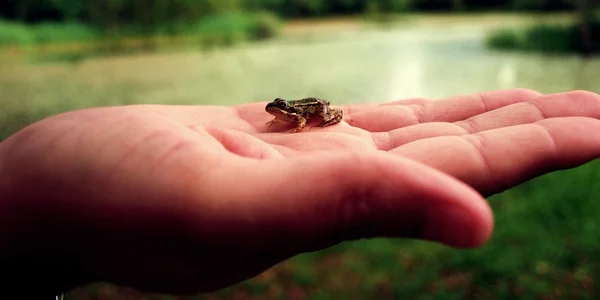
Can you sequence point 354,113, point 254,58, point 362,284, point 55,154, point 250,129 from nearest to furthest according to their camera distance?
point 55,154, point 250,129, point 354,113, point 362,284, point 254,58

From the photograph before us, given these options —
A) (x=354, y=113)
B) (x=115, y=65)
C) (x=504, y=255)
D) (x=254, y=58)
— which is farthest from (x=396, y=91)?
(x=354, y=113)

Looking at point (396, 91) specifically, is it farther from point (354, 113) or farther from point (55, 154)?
point (55, 154)

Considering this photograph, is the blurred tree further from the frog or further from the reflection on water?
the frog

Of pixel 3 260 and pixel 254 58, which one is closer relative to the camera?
pixel 3 260

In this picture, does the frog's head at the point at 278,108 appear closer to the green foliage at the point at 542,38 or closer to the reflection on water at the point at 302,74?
the reflection on water at the point at 302,74

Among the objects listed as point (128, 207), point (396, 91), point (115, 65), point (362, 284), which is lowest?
point (362, 284)

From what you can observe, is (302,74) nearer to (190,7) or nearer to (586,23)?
(190,7)

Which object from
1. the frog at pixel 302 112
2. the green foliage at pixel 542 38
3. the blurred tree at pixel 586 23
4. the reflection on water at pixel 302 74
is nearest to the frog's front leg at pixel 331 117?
the frog at pixel 302 112
